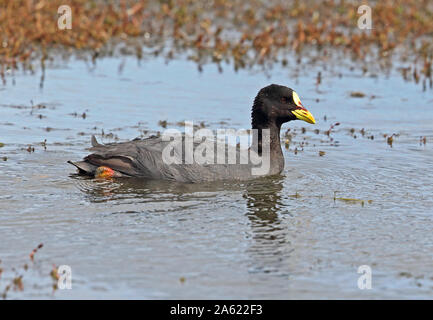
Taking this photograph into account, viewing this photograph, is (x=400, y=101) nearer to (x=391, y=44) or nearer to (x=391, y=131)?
(x=391, y=131)

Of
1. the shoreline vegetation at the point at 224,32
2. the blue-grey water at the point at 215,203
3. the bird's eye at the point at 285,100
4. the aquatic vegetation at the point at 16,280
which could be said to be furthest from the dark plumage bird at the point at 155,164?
the shoreline vegetation at the point at 224,32

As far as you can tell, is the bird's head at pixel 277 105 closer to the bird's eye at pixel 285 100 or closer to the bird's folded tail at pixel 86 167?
the bird's eye at pixel 285 100

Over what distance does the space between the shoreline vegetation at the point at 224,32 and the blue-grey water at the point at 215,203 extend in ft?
5.41

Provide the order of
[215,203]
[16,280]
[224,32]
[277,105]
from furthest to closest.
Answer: [224,32] < [277,105] < [215,203] < [16,280]

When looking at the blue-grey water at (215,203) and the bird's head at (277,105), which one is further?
the bird's head at (277,105)

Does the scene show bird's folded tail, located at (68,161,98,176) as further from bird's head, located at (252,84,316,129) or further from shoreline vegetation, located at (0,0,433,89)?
shoreline vegetation, located at (0,0,433,89)

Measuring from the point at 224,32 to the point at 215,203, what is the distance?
11711 mm

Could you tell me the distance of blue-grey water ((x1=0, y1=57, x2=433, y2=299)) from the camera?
709cm

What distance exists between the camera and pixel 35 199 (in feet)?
30.5

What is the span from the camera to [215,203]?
9.52 meters

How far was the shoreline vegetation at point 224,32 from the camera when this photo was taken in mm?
17781

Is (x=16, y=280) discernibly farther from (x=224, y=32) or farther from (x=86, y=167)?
(x=224, y=32)

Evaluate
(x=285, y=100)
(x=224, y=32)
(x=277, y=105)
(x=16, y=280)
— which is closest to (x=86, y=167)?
(x=277, y=105)
